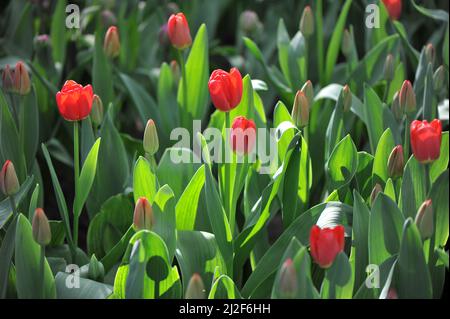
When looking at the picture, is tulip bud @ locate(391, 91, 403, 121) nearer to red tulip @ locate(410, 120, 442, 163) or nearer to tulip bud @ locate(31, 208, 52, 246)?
red tulip @ locate(410, 120, 442, 163)

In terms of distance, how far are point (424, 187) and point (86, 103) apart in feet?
1.80

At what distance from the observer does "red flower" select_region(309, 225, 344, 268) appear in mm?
1130

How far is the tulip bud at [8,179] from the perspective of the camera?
4.32 feet

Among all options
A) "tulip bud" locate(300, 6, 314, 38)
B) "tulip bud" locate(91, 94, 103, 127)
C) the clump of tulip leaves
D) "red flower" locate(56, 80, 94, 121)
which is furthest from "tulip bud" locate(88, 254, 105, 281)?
"tulip bud" locate(300, 6, 314, 38)

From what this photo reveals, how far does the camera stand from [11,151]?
1593 mm

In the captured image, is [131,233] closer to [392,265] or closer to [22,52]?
[392,265]

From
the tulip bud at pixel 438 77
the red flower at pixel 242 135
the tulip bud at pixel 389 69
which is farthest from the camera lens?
the tulip bud at pixel 389 69

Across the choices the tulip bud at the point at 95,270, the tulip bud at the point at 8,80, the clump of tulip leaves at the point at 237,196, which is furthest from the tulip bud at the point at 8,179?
the tulip bud at the point at 8,80

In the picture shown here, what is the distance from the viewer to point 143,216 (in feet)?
4.13

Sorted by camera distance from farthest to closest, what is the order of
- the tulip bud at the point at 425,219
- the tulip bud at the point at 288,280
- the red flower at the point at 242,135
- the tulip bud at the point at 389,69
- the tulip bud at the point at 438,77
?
1. the tulip bud at the point at 389,69
2. the tulip bud at the point at 438,77
3. the red flower at the point at 242,135
4. the tulip bud at the point at 425,219
5. the tulip bud at the point at 288,280

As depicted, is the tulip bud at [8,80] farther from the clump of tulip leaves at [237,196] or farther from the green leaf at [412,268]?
the green leaf at [412,268]

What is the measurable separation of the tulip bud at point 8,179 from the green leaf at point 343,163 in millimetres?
531
